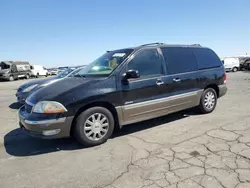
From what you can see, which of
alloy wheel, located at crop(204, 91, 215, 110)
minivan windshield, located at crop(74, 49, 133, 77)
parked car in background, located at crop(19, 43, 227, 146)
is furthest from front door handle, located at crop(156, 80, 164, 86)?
alloy wheel, located at crop(204, 91, 215, 110)

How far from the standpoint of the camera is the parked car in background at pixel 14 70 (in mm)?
28358

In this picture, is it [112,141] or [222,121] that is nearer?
[112,141]

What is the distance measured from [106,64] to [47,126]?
1.85 m

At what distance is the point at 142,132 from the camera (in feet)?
16.0

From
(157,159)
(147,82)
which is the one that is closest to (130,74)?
(147,82)

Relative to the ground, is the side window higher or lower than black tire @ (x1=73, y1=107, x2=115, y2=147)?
higher

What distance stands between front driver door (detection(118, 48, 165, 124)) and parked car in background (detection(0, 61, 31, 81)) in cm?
2771

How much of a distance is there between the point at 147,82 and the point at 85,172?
2.25 m

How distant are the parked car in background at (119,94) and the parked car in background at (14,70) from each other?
26.9m

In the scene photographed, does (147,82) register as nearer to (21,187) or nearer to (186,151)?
(186,151)

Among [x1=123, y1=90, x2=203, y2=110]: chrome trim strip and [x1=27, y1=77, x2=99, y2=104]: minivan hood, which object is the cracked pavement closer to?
[x1=123, y1=90, x2=203, y2=110]: chrome trim strip

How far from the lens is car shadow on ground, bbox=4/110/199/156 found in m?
4.17

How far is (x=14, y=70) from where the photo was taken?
29.7 metres

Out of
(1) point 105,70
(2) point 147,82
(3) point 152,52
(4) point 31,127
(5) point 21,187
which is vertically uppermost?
(3) point 152,52
